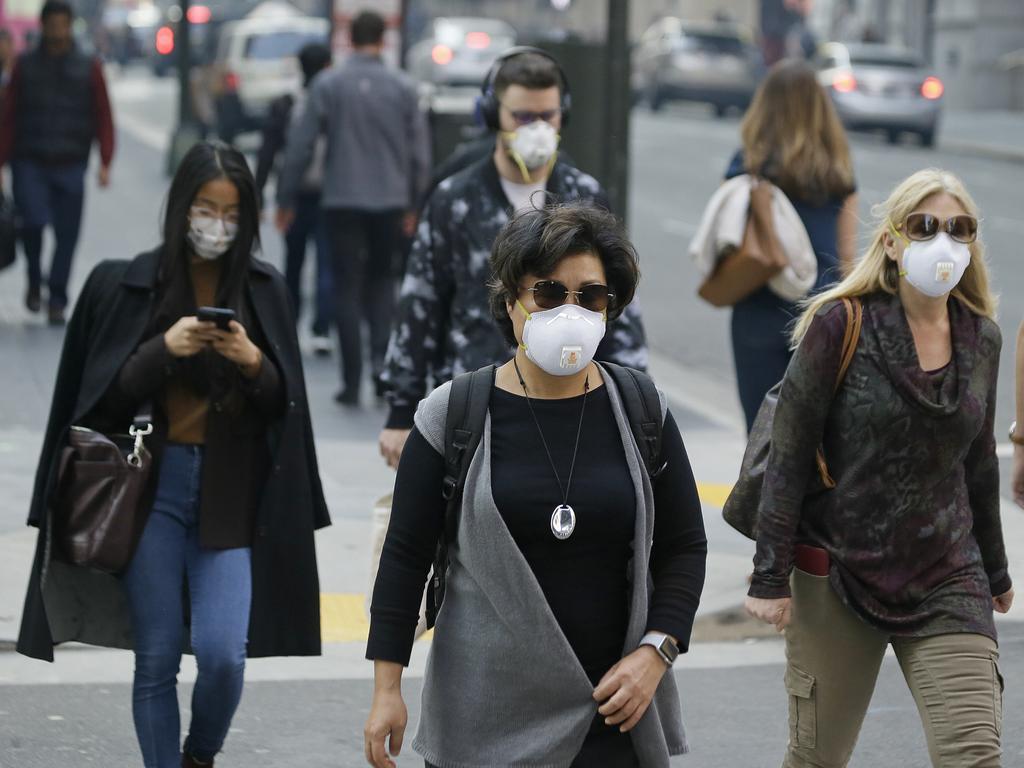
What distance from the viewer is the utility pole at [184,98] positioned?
74.3 feet

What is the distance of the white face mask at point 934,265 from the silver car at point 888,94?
28.0 meters

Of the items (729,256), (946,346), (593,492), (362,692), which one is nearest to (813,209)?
(729,256)

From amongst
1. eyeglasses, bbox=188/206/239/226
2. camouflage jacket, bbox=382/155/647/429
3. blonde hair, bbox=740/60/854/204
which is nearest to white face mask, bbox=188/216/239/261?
eyeglasses, bbox=188/206/239/226

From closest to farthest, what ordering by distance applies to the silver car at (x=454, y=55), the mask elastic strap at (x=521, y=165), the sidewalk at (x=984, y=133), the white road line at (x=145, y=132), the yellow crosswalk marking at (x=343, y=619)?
the mask elastic strap at (x=521, y=165), the yellow crosswalk marking at (x=343, y=619), the white road line at (x=145, y=132), the sidewalk at (x=984, y=133), the silver car at (x=454, y=55)

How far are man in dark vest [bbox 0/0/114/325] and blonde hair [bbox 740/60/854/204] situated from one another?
6.48m

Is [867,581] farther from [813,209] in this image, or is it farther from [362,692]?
[813,209]

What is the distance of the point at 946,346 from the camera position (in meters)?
4.14

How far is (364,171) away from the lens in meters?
10.4

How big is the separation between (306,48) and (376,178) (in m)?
1.73

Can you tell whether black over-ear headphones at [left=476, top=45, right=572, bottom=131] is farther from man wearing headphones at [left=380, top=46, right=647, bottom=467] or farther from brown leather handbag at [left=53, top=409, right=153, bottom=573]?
brown leather handbag at [left=53, top=409, right=153, bottom=573]

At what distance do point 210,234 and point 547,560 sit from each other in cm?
153

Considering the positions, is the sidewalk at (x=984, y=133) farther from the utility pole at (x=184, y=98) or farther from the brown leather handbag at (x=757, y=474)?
the brown leather handbag at (x=757, y=474)

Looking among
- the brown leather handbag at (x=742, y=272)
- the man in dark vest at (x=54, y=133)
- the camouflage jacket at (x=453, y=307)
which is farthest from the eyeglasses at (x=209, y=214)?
the man in dark vest at (x=54, y=133)

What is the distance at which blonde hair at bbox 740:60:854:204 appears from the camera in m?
6.77
